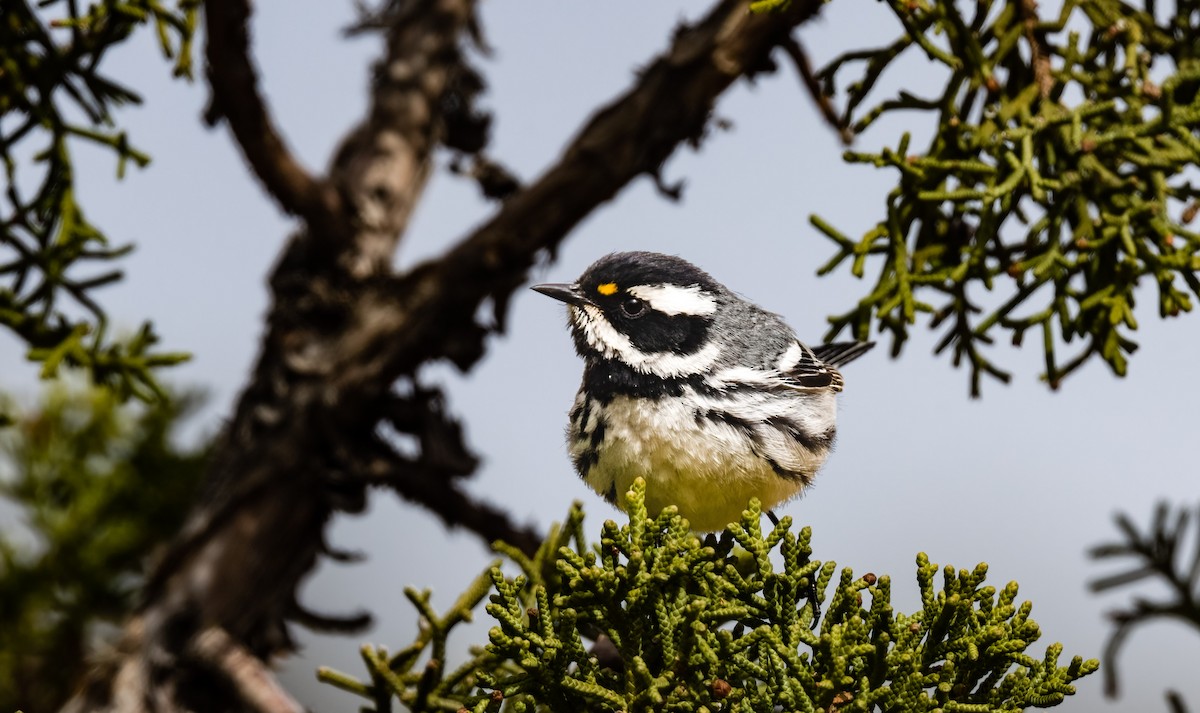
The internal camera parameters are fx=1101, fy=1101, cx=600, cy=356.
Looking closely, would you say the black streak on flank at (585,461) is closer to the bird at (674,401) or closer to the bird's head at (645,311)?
the bird at (674,401)

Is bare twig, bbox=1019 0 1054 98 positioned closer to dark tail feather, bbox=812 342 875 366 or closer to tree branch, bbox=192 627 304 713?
dark tail feather, bbox=812 342 875 366

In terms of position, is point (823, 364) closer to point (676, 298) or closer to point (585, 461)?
point (676, 298)

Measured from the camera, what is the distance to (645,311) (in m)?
2.55

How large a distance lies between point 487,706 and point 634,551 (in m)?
0.43

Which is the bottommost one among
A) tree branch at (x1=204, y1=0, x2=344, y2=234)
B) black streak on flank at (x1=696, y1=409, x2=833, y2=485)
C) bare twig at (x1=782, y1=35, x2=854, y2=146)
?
black streak on flank at (x1=696, y1=409, x2=833, y2=485)

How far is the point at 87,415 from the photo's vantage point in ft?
18.7

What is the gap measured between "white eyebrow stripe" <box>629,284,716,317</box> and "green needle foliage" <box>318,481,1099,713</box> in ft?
1.62

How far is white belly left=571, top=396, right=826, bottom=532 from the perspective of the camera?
2.49 meters

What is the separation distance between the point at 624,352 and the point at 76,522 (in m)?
3.92

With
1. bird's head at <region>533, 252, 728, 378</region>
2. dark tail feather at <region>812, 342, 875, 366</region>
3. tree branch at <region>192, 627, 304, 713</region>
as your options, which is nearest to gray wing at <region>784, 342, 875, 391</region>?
dark tail feather at <region>812, 342, 875, 366</region>

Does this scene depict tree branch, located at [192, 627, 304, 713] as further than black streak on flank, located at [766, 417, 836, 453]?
Yes

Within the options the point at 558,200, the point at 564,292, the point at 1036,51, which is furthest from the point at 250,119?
the point at 1036,51

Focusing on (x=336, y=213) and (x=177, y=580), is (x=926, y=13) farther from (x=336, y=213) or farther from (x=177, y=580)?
(x=177, y=580)

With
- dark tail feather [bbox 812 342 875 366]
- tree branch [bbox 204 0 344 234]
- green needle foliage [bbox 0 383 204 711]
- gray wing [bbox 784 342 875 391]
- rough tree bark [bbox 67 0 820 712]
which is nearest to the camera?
gray wing [bbox 784 342 875 391]
